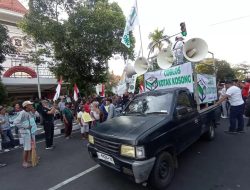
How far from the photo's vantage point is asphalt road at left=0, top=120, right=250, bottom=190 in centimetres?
398

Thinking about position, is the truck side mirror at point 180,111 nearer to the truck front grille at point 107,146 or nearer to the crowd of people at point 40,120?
the truck front grille at point 107,146

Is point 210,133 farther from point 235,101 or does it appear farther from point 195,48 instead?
point 195,48

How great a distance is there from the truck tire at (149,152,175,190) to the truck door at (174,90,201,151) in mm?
514

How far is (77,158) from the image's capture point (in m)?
6.06

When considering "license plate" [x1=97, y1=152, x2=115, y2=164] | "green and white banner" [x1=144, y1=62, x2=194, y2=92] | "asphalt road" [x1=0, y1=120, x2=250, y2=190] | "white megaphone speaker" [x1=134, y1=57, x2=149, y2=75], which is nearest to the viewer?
"license plate" [x1=97, y1=152, x2=115, y2=164]

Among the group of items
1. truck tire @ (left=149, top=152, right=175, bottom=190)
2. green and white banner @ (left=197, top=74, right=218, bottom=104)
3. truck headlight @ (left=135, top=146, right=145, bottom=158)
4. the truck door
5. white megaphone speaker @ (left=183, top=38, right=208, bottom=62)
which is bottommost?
truck tire @ (left=149, top=152, right=175, bottom=190)

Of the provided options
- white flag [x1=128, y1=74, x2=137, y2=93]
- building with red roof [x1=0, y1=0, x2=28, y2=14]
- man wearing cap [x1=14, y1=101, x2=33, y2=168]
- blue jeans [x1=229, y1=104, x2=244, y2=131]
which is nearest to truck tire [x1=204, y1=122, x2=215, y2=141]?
blue jeans [x1=229, y1=104, x2=244, y2=131]

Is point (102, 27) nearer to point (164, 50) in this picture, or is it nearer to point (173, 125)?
point (164, 50)

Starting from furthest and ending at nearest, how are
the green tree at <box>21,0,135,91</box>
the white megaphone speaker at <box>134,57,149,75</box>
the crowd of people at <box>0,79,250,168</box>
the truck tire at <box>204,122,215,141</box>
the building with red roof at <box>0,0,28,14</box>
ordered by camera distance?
the building with red roof at <box>0,0,28,14</box>
the green tree at <box>21,0,135,91</box>
the white megaphone speaker at <box>134,57,149,75</box>
the truck tire at <box>204,122,215,141</box>
the crowd of people at <box>0,79,250,168</box>

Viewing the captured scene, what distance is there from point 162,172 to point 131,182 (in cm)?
63

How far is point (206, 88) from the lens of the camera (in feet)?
22.5

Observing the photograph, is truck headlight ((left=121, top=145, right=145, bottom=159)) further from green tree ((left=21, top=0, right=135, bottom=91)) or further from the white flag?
green tree ((left=21, top=0, right=135, bottom=91))

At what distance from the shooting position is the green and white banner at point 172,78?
608cm

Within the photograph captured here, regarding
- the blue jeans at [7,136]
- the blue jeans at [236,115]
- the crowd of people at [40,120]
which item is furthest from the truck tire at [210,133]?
the blue jeans at [7,136]
